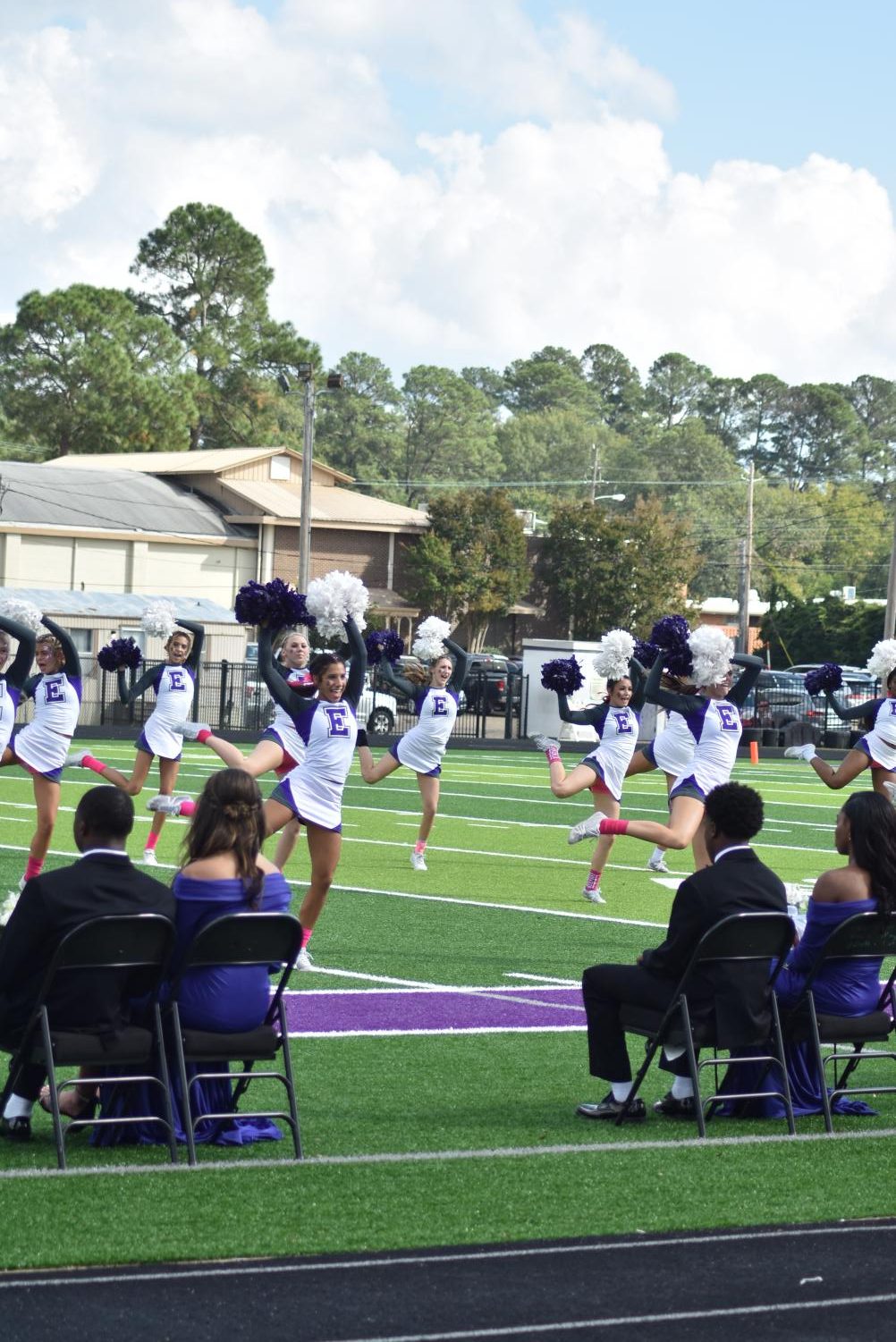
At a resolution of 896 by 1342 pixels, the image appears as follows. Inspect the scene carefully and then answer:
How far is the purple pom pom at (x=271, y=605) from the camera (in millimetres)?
10719

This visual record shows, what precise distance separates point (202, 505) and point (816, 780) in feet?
103

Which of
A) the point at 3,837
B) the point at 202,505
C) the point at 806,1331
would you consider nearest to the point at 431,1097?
the point at 806,1331

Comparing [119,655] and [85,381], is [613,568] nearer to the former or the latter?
[85,381]

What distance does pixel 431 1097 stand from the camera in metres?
7.40

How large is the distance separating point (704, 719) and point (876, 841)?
19.4 feet

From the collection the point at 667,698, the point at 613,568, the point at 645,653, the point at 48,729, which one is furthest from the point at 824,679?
the point at 613,568

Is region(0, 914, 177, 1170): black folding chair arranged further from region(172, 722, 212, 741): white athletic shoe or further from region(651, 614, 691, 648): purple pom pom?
region(651, 614, 691, 648): purple pom pom

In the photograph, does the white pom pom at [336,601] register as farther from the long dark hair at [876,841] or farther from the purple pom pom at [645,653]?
the long dark hair at [876,841]

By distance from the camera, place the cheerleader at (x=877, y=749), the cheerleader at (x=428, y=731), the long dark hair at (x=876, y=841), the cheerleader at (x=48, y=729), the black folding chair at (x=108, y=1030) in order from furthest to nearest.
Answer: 1. the cheerleader at (x=428, y=731)
2. the cheerleader at (x=877, y=749)
3. the cheerleader at (x=48, y=729)
4. the long dark hair at (x=876, y=841)
5. the black folding chair at (x=108, y=1030)

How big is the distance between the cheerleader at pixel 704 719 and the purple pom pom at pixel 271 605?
10.1 ft

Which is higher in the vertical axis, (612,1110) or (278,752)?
(278,752)

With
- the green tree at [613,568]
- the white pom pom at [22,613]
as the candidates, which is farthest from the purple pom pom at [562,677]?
the green tree at [613,568]

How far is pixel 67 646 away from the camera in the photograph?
45.2 ft

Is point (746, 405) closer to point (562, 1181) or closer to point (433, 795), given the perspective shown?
point (433, 795)
